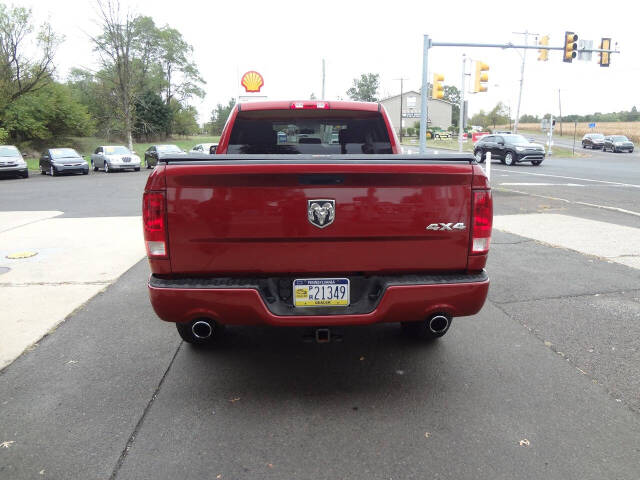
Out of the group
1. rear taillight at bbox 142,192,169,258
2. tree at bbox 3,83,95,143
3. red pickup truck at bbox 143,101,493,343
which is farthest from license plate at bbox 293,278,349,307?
tree at bbox 3,83,95,143

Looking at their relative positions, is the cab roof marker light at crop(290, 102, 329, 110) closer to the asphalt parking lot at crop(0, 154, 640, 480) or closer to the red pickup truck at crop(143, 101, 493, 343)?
the red pickup truck at crop(143, 101, 493, 343)

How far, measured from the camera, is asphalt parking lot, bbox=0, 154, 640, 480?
261 centimetres

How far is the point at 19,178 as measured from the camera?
25.2 m

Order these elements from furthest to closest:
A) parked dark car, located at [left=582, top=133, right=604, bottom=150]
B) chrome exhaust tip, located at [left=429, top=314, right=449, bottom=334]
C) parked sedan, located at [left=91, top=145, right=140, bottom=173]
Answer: parked dark car, located at [left=582, top=133, right=604, bottom=150], parked sedan, located at [left=91, top=145, right=140, bottom=173], chrome exhaust tip, located at [left=429, top=314, right=449, bottom=334]

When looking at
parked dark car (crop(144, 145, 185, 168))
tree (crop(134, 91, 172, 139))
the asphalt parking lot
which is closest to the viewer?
the asphalt parking lot

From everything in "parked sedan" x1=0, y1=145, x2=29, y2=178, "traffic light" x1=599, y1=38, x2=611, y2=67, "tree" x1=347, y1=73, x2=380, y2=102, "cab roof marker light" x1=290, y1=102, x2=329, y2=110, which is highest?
"tree" x1=347, y1=73, x2=380, y2=102

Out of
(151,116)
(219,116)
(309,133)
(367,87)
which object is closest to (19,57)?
(151,116)

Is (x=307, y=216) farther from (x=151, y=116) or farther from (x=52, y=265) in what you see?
(x=151, y=116)

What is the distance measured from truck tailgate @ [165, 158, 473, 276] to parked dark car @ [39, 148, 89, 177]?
25965 millimetres

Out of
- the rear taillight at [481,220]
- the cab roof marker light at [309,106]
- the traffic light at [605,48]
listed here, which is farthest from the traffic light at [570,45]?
the rear taillight at [481,220]

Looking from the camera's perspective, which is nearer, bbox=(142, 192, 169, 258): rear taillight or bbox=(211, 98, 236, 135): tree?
bbox=(142, 192, 169, 258): rear taillight

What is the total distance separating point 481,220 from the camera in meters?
3.07

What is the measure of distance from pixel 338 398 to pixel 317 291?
75 centimetres

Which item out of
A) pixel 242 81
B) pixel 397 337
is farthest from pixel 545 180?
pixel 397 337
